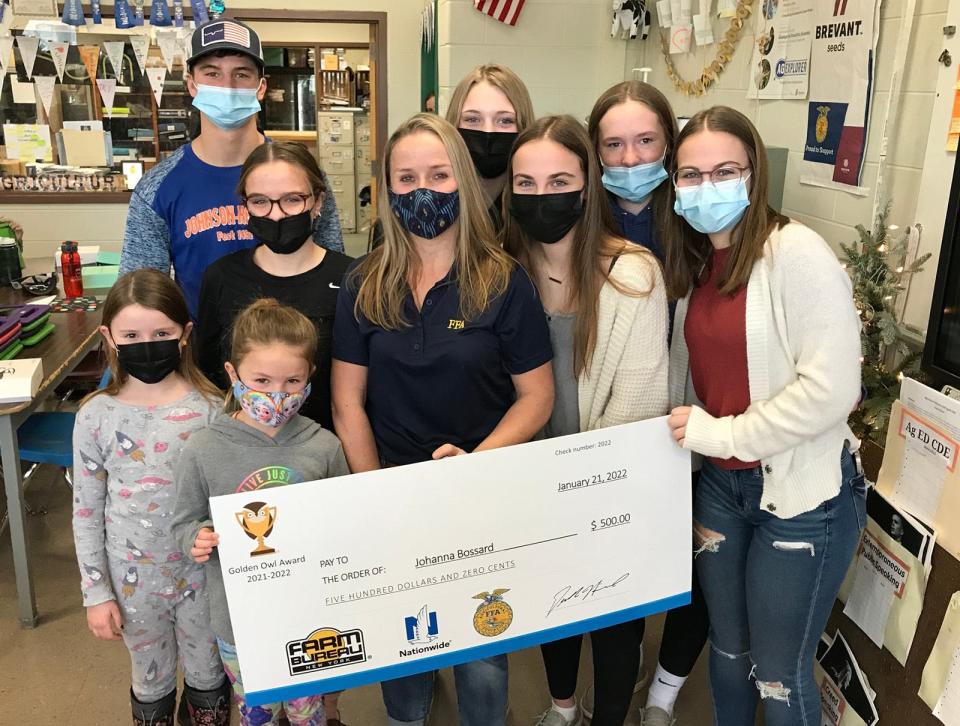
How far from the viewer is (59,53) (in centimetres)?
656

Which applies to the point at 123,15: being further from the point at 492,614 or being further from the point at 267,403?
the point at 492,614

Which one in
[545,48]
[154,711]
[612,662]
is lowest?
[154,711]

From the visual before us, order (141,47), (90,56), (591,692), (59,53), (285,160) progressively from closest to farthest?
1. (285,160)
2. (591,692)
3. (141,47)
4. (59,53)
5. (90,56)

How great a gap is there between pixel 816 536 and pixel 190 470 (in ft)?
4.61

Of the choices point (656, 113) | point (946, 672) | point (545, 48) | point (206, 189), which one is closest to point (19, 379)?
point (206, 189)

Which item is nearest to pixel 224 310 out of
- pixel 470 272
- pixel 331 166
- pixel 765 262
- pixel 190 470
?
pixel 190 470

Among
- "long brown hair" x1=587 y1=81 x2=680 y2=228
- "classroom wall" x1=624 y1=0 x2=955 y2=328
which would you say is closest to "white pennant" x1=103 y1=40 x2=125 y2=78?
"classroom wall" x1=624 y1=0 x2=955 y2=328

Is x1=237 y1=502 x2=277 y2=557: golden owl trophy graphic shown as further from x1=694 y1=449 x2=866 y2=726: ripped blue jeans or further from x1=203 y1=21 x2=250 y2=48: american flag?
x1=203 y1=21 x2=250 y2=48: american flag

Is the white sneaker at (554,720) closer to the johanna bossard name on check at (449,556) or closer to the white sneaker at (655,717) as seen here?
the white sneaker at (655,717)

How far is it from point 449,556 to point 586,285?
2.33ft

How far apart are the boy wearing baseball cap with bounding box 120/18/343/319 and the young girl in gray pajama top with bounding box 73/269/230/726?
1.12ft

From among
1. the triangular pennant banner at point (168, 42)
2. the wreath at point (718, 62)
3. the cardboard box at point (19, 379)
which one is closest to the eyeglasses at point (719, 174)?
the wreath at point (718, 62)

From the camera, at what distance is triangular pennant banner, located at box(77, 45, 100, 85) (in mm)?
6828

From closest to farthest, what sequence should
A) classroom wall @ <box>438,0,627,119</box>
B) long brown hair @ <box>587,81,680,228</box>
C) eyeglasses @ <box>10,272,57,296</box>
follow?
long brown hair @ <box>587,81,680,228</box> → eyeglasses @ <box>10,272,57,296</box> → classroom wall @ <box>438,0,627,119</box>
